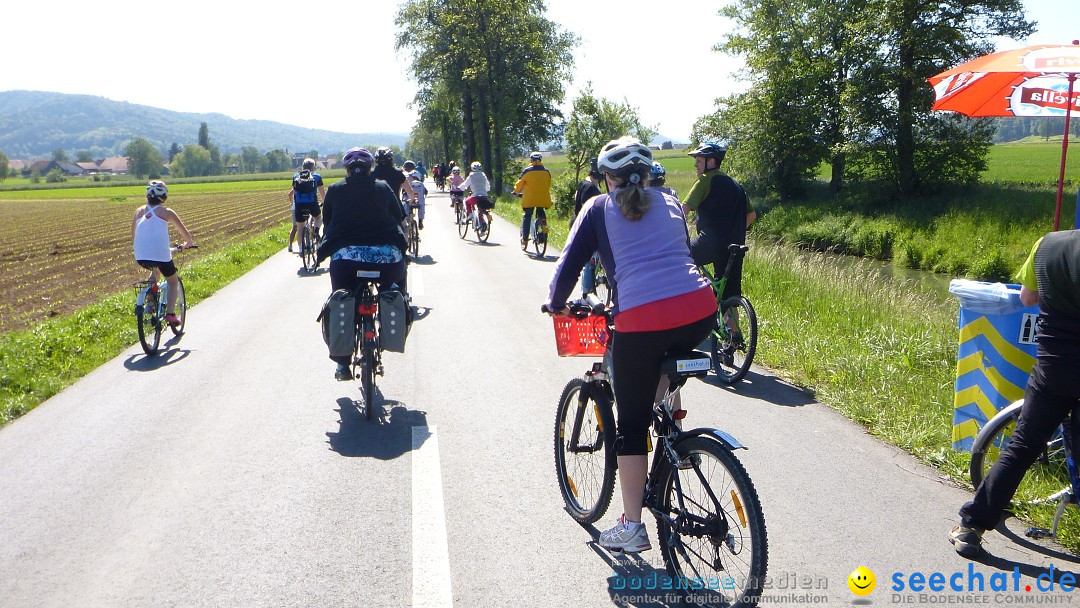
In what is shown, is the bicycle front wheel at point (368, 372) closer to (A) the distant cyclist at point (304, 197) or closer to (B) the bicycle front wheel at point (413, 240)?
(A) the distant cyclist at point (304, 197)

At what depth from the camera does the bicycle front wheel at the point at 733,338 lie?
7.03 metres

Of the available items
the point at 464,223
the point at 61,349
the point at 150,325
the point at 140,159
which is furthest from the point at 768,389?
the point at 140,159

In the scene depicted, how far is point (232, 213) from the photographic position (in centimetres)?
4197

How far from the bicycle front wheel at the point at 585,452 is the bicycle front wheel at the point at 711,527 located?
49cm

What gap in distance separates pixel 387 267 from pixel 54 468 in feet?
8.65

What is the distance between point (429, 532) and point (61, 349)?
267 inches

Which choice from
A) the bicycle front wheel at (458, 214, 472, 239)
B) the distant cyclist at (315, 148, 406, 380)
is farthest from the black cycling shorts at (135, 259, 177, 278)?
the bicycle front wheel at (458, 214, 472, 239)

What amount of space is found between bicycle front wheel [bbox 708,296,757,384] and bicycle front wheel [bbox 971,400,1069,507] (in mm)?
2730

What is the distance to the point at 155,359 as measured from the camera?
335 inches

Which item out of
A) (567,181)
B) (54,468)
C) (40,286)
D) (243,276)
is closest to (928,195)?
(567,181)

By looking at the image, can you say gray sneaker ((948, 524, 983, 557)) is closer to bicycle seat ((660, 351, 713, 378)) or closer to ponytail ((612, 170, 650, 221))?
bicycle seat ((660, 351, 713, 378))

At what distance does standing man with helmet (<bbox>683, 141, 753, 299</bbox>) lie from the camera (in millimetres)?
7367

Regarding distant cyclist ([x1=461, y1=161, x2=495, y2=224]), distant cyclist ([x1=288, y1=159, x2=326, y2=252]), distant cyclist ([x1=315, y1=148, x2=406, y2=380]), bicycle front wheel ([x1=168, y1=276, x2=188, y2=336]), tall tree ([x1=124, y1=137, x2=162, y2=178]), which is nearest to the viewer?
distant cyclist ([x1=315, y1=148, x2=406, y2=380])

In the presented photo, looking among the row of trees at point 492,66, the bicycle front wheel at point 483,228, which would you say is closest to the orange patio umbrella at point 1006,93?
the bicycle front wheel at point 483,228
